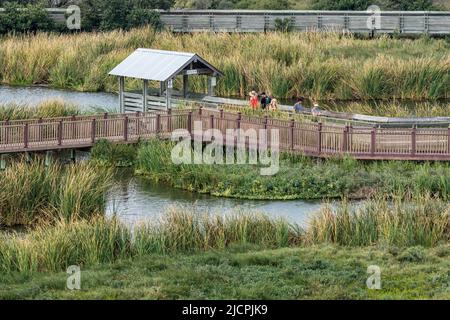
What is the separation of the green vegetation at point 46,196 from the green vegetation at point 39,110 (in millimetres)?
8616

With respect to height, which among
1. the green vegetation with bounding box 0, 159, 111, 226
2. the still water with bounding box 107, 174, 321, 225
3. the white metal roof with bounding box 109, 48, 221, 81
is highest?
the white metal roof with bounding box 109, 48, 221, 81

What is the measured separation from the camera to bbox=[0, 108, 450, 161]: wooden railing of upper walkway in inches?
1582

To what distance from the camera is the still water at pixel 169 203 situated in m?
35.6

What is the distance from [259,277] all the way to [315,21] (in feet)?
149

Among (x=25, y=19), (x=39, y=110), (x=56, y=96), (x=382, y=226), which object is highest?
(x=25, y=19)

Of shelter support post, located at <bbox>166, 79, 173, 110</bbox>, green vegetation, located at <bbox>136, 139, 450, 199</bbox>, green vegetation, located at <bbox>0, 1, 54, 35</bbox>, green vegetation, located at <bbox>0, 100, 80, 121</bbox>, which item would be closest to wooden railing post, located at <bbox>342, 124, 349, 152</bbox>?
green vegetation, located at <bbox>136, 139, 450, 199</bbox>

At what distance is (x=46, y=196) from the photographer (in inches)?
1394

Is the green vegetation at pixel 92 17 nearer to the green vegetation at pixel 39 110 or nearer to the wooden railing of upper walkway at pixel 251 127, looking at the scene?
the green vegetation at pixel 39 110

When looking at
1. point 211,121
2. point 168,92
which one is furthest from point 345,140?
point 168,92

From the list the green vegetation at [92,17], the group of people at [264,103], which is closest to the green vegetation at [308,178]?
the group of people at [264,103]

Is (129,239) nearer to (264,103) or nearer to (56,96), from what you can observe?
(264,103)

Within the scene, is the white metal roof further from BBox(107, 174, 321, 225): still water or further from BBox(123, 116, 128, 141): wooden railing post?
BBox(107, 174, 321, 225): still water

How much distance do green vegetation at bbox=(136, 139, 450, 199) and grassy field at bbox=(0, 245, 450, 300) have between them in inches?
306
